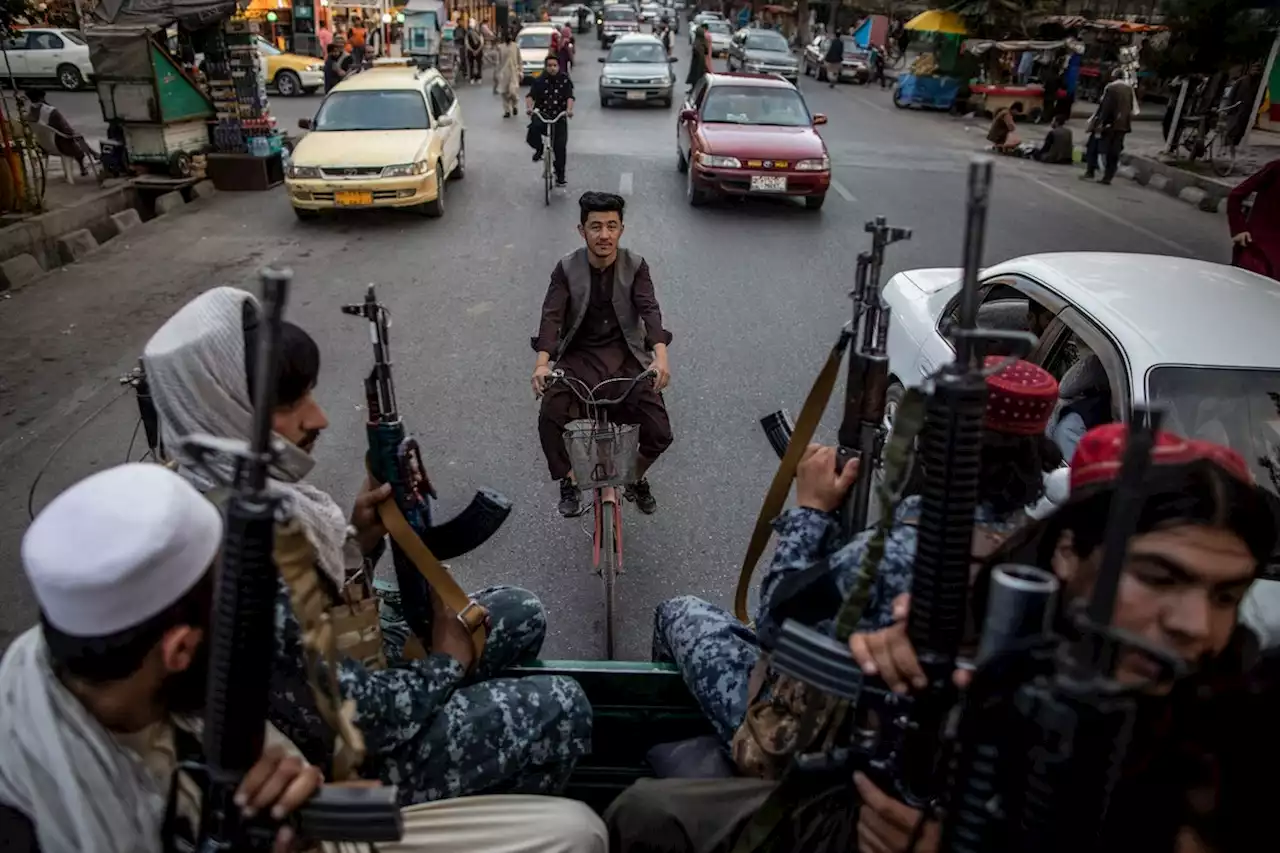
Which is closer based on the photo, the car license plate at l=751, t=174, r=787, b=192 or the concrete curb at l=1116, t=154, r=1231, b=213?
the car license plate at l=751, t=174, r=787, b=192

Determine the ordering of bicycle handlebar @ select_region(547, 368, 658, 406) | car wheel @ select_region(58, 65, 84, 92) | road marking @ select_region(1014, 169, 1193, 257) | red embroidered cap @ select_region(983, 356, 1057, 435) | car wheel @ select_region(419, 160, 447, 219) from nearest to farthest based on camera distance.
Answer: red embroidered cap @ select_region(983, 356, 1057, 435)
bicycle handlebar @ select_region(547, 368, 658, 406)
road marking @ select_region(1014, 169, 1193, 257)
car wheel @ select_region(419, 160, 447, 219)
car wheel @ select_region(58, 65, 84, 92)

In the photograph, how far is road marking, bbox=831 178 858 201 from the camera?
1246cm

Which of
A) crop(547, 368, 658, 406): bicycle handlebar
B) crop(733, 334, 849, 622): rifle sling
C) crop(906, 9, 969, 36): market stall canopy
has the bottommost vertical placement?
crop(547, 368, 658, 406): bicycle handlebar

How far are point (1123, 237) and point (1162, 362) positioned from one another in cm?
900

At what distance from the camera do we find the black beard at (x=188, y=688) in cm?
146

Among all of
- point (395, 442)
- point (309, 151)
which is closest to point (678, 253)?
point (309, 151)

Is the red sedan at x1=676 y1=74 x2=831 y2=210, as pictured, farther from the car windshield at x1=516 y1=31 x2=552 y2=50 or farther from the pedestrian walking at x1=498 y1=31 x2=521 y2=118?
the car windshield at x1=516 y1=31 x2=552 y2=50

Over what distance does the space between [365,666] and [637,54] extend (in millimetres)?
21593

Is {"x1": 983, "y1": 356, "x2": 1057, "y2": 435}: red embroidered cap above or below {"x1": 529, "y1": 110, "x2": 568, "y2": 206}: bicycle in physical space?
above

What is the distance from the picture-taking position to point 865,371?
6.45ft

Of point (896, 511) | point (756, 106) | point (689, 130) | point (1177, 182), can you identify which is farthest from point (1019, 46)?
point (896, 511)

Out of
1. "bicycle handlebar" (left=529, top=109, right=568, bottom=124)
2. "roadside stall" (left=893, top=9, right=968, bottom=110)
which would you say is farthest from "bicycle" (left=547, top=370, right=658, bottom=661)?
"roadside stall" (left=893, top=9, right=968, bottom=110)

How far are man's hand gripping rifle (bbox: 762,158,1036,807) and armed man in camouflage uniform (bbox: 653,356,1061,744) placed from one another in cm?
33

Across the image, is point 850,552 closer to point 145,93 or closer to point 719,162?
point 719,162
